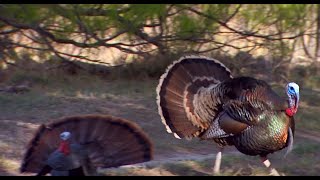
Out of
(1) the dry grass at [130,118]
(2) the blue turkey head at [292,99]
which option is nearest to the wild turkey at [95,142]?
(1) the dry grass at [130,118]

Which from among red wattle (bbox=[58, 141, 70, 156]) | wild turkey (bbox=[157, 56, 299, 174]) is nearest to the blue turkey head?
wild turkey (bbox=[157, 56, 299, 174])

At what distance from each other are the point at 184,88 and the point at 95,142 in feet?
4.14

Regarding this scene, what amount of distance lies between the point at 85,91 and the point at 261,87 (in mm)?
4641

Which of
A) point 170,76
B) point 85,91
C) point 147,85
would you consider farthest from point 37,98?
point 170,76

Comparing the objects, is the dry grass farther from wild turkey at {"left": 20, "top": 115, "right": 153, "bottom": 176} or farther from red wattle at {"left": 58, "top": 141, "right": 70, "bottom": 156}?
red wattle at {"left": 58, "top": 141, "right": 70, "bottom": 156}

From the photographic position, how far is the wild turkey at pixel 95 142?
4572 millimetres

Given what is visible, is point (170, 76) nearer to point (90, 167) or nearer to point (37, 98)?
point (90, 167)

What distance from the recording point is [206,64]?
558 centimetres

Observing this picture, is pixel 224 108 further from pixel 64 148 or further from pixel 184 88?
pixel 64 148

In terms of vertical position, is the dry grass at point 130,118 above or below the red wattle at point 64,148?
below

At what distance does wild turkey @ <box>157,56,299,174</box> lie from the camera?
16.0 feet

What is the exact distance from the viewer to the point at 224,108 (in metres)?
5.18

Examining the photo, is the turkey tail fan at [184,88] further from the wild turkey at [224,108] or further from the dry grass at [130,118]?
the dry grass at [130,118]

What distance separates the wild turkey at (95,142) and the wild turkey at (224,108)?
0.82 meters
